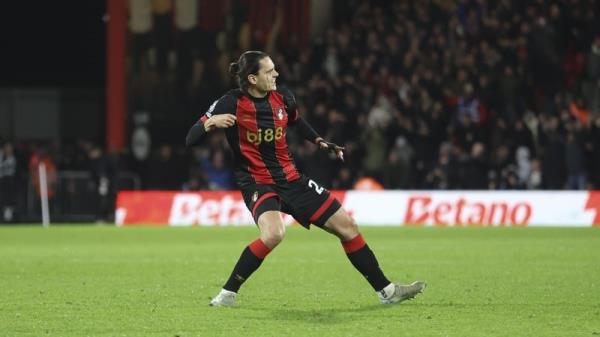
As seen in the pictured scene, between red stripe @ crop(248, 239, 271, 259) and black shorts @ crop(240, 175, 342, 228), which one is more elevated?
black shorts @ crop(240, 175, 342, 228)

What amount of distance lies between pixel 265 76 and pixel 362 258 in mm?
1695

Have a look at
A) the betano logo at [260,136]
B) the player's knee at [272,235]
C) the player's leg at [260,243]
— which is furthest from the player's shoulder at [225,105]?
the player's knee at [272,235]

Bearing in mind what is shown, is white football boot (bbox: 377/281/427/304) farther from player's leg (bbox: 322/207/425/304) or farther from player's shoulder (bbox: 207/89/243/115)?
player's shoulder (bbox: 207/89/243/115)

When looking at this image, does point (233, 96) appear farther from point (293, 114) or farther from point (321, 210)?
point (321, 210)

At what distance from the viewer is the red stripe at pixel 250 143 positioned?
9914 millimetres

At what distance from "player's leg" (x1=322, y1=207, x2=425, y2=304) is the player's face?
46.2 inches

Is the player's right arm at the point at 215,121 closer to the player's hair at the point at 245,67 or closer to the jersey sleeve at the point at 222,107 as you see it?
the jersey sleeve at the point at 222,107

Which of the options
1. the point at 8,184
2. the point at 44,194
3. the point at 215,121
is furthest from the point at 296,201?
the point at 8,184

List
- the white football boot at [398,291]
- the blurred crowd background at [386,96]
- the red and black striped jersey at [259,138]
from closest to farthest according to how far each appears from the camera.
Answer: the red and black striped jersey at [259,138] → the white football boot at [398,291] → the blurred crowd background at [386,96]

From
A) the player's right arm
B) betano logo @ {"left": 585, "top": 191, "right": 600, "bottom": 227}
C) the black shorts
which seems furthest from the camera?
betano logo @ {"left": 585, "top": 191, "right": 600, "bottom": 227}

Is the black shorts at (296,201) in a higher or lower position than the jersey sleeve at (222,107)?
lower

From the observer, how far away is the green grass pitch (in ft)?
28.7

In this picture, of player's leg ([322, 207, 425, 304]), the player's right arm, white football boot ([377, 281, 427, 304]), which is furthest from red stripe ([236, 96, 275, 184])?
white football boot ([377, 281, 427, 304])

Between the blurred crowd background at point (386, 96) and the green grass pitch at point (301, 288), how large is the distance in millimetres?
5135
